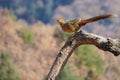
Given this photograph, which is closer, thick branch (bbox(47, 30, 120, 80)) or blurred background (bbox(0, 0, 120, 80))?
thick branch (bbox(47, 30, 120, 80))

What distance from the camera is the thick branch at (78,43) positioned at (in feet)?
13.0

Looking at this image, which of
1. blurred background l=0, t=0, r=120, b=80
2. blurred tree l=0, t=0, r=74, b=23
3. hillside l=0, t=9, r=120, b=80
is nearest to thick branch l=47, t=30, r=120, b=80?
blurred background l=0, t=0, r=120, b=80

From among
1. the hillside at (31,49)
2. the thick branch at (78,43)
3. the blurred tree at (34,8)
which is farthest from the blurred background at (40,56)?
the blurred tree at (34,8)

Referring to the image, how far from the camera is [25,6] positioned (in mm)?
104250

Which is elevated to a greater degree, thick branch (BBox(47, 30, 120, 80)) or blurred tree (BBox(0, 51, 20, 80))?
thick branch (BBox(47, 30, 120, 80))

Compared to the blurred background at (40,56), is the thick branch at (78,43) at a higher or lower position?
higher

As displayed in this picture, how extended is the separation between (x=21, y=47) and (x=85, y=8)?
61613 mm

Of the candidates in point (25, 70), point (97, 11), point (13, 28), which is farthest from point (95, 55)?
point (97, 11)

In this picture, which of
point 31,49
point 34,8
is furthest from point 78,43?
point 34,8

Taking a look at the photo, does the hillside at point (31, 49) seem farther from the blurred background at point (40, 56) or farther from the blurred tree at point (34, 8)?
the blurred tree at point (34, 8)

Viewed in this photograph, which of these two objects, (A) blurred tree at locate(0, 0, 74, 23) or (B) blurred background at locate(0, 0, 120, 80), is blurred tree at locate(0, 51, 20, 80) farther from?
(A) blurred tree at locate(0, 0, 74, 23)

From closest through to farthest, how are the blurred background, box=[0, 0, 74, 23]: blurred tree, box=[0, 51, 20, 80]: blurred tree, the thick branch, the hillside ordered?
the thick branch → box=[0, 51, 20, 80]: blurred tree → the blurred background → the hillside → box=[0, 0, 74, 23]: blurred tree

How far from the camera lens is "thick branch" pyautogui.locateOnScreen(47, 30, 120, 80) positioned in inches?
157

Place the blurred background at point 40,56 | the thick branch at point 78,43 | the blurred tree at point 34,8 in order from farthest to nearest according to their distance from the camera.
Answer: the blurred tree at point 34,8, the blurred background at point 40,56, the thick branch at point 78,43
